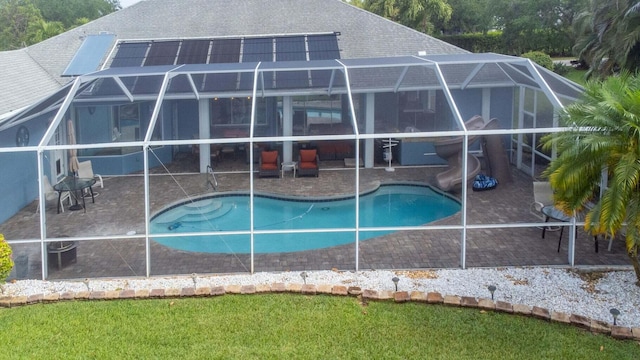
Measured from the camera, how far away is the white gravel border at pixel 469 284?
10164mm

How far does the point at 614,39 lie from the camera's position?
1881 centimetres

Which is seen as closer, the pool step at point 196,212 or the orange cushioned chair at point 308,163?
the pool step at point 196,212

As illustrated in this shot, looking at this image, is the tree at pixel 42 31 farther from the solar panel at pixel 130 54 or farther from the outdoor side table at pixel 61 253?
the outdoor side table at pixel 61 253

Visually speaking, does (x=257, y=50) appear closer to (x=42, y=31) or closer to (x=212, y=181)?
(x=212, y=181)

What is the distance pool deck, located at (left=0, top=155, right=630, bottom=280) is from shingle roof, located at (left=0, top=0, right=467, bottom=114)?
621 cm

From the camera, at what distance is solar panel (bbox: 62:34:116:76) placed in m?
20.7

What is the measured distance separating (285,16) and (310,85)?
5.90 m

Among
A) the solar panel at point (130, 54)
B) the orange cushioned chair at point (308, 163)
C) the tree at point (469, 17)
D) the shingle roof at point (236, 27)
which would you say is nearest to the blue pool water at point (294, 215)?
the orange cushioned chair at point (308, 163)

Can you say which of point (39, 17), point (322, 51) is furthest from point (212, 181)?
point (39, 17)

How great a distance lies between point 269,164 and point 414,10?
28.2 meters

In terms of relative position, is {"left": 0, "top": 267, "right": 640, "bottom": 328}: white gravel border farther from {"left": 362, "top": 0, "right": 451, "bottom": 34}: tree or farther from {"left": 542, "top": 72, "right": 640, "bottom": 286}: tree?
{"left": 362, "top": 0, "right": 451, "bottom": 34}: tree

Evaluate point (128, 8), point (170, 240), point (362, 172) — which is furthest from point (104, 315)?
point (128, 8)

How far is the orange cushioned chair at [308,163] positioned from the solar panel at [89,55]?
7.66 m

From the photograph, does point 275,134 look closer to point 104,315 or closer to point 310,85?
point 310,85
